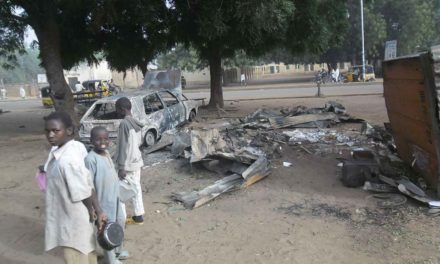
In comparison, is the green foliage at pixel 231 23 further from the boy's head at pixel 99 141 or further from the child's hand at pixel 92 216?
the child's hand at pixel 92 216

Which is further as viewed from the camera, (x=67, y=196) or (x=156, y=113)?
(x=156, y=113)

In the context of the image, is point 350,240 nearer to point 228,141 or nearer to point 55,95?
point 228,141

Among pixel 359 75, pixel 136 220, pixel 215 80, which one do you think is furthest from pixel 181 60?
pixel 136 220

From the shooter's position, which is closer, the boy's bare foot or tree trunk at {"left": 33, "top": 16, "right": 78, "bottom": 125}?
the boy's bare foot

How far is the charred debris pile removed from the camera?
20.6 feet

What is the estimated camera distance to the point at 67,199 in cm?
305

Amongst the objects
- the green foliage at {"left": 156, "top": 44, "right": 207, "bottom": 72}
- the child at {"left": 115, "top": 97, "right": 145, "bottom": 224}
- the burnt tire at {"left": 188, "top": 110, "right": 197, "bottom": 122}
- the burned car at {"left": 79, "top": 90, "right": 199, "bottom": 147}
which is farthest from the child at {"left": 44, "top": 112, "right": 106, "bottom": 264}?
the green foliage at {"left": 156, "top": 44, "right": 207, "bottom": 72}

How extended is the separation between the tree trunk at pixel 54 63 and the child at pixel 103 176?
342 inches

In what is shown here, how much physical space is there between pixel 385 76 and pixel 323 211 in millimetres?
3037

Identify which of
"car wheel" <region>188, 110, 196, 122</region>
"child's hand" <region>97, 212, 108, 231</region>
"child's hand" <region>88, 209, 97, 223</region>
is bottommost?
"car wheel" <region>188, 110, 196, 122</region>

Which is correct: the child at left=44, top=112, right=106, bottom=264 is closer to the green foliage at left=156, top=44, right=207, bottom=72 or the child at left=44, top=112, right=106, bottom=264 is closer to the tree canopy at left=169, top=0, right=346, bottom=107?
the tree canopy at left=169, top=0, right=346, bottom=107

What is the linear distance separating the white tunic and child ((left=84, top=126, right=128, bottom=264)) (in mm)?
852

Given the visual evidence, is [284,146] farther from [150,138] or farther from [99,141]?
[99,141]

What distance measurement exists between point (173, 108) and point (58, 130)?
8.90 metres
